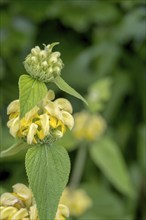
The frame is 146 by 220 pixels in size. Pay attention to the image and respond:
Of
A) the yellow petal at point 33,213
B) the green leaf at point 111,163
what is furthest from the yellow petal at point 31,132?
the green leaf at point 111,163

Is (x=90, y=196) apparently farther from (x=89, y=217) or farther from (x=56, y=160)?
(x=56, y=160)

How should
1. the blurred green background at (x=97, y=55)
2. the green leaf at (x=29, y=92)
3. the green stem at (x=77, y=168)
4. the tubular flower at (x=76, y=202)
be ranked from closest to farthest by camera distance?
the green leaf at (x=29, y=92), the tubular flower at (x=76, y=202), the green stem at (x=77, y=168), the blurred green background at (x=97, y=55)

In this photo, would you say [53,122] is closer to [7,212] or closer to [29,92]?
[29,92]

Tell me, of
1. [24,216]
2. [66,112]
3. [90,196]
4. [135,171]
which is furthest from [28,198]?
[135,171]

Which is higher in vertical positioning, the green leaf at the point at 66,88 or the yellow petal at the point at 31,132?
the green leaf at the point at 66,88

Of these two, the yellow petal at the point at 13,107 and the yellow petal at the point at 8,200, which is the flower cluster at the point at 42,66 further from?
the yellow petal at the point at 8,200

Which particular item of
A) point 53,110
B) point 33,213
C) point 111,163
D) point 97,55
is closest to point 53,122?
point 53,110

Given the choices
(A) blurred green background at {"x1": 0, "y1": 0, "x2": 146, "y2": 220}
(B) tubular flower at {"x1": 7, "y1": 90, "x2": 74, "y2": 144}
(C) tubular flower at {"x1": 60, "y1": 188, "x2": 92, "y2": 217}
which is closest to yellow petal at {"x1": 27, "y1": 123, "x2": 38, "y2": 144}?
(B) tubular flower at {"x1": 7, "y1": 90, "x2": 74, "y2": 144}

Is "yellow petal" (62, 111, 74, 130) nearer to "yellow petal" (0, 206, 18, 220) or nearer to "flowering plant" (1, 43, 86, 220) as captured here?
"flowering plant" (1, 43, 86, 220)
